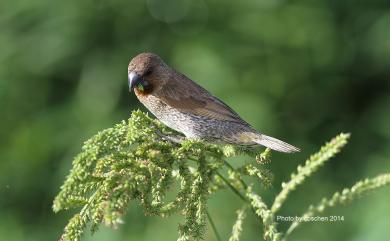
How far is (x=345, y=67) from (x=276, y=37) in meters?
0.83

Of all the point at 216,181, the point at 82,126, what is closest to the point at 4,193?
the point at 82,126

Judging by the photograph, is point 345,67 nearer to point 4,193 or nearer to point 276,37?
point 276,37

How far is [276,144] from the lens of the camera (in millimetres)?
3982

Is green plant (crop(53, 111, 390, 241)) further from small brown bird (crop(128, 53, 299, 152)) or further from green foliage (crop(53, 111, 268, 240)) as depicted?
small brown bird (crop(128, 53, 299, 152))

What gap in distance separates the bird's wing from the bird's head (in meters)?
0.07

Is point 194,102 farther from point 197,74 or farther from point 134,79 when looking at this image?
point 197,74

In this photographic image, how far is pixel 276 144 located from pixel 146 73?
111 centimetres

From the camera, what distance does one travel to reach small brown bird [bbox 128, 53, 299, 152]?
4441 mm

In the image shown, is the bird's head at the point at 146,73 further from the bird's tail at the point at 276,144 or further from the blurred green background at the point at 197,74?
the blurred green background at the point at 197,74

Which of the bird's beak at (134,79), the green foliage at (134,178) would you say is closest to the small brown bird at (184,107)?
the bird's beak at (134,79)

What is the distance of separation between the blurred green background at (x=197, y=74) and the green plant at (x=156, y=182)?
3869 mm

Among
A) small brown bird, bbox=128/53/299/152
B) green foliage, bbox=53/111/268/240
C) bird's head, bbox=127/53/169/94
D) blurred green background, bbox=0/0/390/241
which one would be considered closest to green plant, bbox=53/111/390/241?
green foliage, bbox=53/111/268/240

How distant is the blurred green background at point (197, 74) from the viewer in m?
6.62

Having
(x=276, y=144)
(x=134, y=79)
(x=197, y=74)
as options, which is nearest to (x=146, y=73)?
(x=134, y=79)
